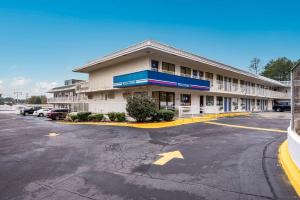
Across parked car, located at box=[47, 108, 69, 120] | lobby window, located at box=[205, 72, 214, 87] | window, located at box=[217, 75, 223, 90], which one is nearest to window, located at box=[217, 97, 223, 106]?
window, located at box=[217, 75, 223, 90]

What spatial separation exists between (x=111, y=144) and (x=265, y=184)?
633 centimetres

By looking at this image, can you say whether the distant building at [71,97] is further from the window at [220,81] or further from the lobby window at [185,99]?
the window at [220,81]

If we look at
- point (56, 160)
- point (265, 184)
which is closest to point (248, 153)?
point (265, 184)

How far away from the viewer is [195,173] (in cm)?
520

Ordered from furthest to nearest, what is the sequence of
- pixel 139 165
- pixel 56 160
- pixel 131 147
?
1. pixel 131 147
2. pixel 56 160
3. pixel 139 165

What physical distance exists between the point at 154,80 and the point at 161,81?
0.84m

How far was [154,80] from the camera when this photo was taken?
1750 cm

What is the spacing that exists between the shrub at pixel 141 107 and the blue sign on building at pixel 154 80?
195 centimetres

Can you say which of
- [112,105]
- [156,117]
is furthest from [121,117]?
[112,105]

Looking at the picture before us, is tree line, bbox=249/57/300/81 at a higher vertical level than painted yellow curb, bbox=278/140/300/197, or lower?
higher

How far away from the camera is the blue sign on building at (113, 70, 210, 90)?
17.3 metres

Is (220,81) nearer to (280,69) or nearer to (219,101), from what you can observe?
(219,101)

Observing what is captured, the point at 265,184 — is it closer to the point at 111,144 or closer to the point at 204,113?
the point at 111,144

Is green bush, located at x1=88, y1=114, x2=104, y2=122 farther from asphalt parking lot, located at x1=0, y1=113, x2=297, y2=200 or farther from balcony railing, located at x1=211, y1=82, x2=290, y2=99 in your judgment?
balcony railing, located at x1=211, y1=82, x2=290, y2=99
